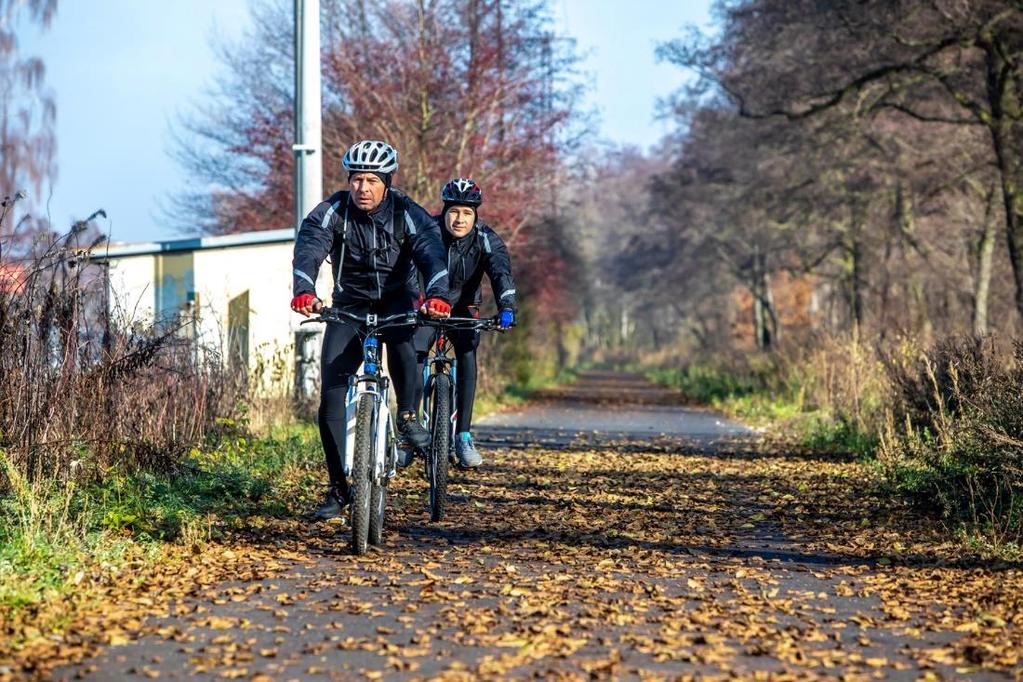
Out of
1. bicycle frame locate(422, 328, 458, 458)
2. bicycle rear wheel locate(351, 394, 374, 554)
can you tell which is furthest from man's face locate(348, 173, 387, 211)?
bicycle frame locate(422, 328, 458, 458)

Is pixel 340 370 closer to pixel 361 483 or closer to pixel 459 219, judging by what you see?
pixel 361 483

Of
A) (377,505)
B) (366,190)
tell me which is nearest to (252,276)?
(366,190)

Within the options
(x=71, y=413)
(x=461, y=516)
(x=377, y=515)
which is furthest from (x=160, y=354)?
(x=377, y=515)

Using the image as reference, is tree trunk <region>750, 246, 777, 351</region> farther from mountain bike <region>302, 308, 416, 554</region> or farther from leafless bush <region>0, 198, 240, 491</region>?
mountain bike <region>302, 308, 416, 554</region>

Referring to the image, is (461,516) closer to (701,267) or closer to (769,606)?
(769,606)

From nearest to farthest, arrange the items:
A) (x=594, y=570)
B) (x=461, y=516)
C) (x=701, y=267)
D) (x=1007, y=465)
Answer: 1. (x=594, y=570)
2. (x=1007, y=465)
3. (x=461, y=516)
4. (x=701, y=267)

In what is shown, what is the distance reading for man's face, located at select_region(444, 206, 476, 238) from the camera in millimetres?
11023

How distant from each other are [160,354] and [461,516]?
8.83 ft

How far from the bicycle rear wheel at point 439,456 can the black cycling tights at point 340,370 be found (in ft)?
1.59

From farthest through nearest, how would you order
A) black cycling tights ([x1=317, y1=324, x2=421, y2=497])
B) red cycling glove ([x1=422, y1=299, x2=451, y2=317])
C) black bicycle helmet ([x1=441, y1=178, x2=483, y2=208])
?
1. black bicycle helmet ([x1=441, y1=178, x2=483, y2=208])
2. black cycling tights ([x1=317, y1=324, x2=421, y2=497])
3. red cycling glove ([x1=422, y1=299, x2=451, y2=317])

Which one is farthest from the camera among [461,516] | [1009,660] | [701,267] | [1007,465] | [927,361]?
[701,267]

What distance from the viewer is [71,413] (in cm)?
923

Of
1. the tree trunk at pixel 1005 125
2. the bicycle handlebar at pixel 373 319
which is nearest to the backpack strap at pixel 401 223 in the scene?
the bicycle handlebar at pixel 373 319

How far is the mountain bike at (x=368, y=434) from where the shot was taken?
7770 mm
